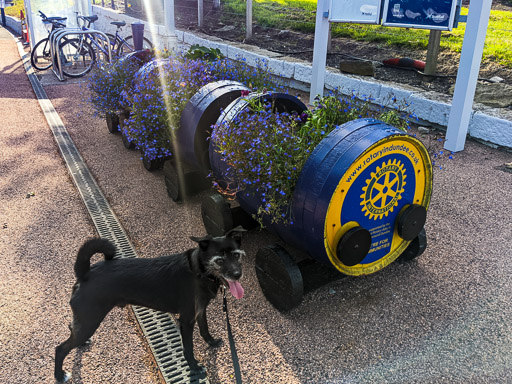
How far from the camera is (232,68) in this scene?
5.80 meters

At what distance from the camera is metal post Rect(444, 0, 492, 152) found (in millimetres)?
5926

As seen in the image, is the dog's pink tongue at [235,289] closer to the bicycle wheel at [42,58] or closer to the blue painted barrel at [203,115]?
the blue painted barrel at [203,115]

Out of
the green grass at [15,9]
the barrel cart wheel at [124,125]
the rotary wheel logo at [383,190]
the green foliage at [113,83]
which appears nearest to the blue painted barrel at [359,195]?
the rotary wheel logo at [383,190]

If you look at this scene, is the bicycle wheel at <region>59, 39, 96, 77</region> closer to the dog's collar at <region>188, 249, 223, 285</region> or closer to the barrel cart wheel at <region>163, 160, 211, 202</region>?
the barrel cart wheel at <region>163, 160, 211, 202</region>

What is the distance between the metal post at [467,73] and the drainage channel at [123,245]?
16.2ft

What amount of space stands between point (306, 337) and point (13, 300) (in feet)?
7.62

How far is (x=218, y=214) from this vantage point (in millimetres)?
4121

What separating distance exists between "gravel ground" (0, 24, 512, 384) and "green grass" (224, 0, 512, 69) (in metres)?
5.26

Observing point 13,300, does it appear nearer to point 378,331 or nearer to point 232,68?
point 378,331

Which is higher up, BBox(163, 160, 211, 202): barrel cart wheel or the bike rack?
the bike rack

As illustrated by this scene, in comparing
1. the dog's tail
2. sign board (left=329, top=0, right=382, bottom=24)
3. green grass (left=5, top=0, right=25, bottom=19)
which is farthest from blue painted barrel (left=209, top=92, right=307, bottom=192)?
green grass (left=5, top=0, right=25, bottom=19)

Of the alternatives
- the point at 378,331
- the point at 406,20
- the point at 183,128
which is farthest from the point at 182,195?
the point at 406,20

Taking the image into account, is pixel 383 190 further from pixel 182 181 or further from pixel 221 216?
pixel 182 181

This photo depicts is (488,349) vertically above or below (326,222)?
below
